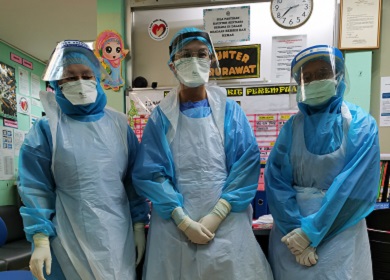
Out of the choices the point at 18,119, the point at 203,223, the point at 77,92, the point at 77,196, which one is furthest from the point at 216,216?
the point at 18,119

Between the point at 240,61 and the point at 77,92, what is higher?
the point at 240,61

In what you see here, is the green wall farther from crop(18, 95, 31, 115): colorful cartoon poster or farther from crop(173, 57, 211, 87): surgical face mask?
crop(173, 57, 211, 87): surgical face mask

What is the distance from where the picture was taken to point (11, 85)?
3.93m

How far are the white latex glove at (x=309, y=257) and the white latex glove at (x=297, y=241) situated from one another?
0.02 metres

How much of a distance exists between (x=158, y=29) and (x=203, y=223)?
6.00 ft

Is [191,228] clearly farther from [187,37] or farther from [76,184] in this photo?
[187,37]

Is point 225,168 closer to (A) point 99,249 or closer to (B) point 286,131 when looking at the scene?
(B) point 286,131

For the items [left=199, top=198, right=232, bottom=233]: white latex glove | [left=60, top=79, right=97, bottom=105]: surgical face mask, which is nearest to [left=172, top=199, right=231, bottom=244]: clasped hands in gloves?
[left=199, top=198, right=232, bottom=233]: white latex glove

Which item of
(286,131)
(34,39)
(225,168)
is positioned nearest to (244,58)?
(286,131)

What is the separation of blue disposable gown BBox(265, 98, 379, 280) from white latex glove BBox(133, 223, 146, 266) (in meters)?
0.61

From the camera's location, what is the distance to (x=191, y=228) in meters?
1.20

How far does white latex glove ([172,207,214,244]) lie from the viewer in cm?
119

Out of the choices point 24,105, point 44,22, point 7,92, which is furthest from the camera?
point 24,105

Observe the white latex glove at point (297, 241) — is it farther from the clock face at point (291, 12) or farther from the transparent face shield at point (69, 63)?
the clock face at point (291, 12)
